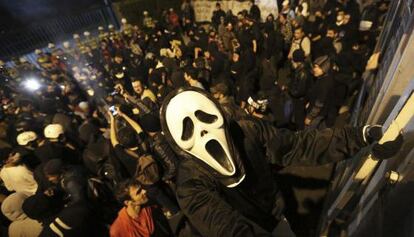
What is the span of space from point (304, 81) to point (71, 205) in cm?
394

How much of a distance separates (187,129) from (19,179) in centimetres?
326

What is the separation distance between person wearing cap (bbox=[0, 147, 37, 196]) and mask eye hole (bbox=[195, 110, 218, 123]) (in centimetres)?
329

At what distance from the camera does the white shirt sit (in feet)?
11.8

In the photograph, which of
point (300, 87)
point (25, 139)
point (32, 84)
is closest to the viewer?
point (25, 139)

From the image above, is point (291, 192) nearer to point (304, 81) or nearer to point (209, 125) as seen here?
point (304, 81)

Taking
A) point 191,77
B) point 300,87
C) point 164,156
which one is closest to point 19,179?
point 164,156

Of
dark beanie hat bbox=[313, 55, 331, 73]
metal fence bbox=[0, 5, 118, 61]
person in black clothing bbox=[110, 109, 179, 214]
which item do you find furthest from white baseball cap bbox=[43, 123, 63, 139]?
metal fence bbox=[0, 5, 118, 61]

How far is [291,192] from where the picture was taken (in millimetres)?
4418

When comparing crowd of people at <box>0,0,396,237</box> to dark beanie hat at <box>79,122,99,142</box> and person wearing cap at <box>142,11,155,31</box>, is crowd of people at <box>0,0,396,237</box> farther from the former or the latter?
person wearing cap at <box>142,11,155,31</box>

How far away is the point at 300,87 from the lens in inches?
176

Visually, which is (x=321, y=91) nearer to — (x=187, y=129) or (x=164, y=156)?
(x=164, y=156)

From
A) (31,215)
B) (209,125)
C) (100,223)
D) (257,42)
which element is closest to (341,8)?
(257,42)

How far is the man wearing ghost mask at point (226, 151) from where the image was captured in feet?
5.36

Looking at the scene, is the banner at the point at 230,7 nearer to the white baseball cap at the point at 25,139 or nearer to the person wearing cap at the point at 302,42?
the person wearing cap at the point at 302,42
